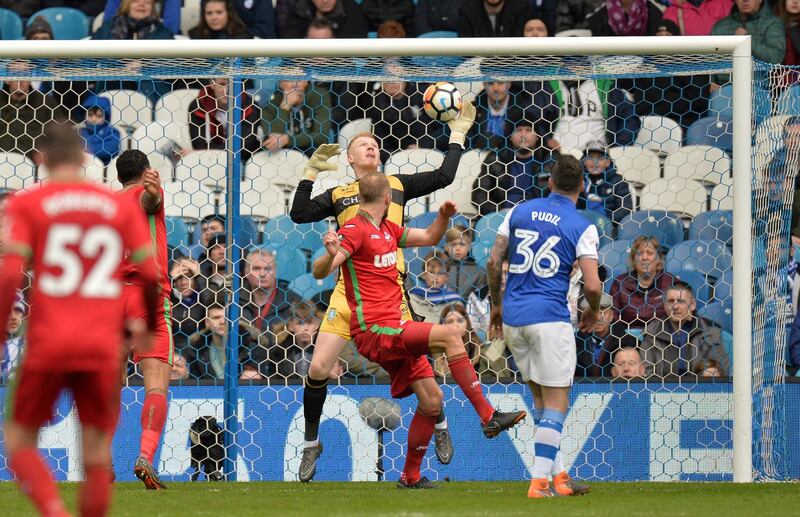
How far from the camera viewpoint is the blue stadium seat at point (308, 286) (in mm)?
9102

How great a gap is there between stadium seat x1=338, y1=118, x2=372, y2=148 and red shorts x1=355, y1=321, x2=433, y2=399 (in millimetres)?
3664

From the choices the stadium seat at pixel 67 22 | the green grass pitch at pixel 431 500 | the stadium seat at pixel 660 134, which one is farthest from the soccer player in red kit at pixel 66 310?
the stadium seat at pixel 67 22

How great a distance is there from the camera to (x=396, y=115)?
9.83 m

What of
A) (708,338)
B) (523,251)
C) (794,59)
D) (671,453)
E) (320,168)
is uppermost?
(794,59)

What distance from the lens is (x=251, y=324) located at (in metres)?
8.62

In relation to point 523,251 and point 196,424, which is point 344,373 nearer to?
point 196,424

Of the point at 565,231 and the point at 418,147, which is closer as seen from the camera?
the point at 565,231

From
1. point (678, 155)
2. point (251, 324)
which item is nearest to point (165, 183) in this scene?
point (251, 324)

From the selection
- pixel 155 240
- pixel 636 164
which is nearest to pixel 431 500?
pixel 155 240

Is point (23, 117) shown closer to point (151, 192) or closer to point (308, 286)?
point (308, 286)

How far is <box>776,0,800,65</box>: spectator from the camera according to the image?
10.9 meters

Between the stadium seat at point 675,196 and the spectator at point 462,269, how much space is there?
1.33 m

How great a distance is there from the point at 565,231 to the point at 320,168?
1757 mm

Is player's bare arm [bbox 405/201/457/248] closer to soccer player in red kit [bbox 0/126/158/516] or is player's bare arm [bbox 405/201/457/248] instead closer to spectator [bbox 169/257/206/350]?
spectator [bbox 169/257/206/350]
